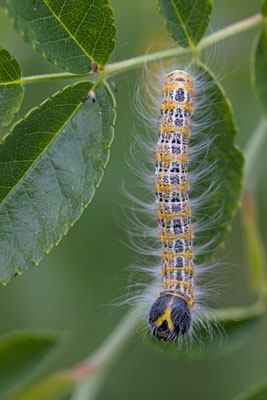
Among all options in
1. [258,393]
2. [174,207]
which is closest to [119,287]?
[174,207]

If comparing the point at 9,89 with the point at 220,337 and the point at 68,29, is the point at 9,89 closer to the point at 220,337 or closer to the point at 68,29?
the point at 68,29

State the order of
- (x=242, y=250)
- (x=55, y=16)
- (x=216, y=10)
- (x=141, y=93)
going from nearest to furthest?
(x=55, y=16)
(x=141, y=93)
(x=216, y=10)
(x=242, y=250)

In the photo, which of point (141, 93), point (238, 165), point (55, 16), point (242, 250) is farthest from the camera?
point (242, 250)

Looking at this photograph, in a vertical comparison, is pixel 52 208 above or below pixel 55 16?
below

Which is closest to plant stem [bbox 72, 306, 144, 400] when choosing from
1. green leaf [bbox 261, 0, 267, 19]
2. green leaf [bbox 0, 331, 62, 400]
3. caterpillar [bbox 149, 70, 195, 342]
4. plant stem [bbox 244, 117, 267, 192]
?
green leaf [bbox 0, 331, 62, 400]

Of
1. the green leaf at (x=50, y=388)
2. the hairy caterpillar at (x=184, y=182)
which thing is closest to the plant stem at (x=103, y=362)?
the green leaf at (x=50, y=388)

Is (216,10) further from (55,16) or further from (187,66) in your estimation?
(55,16)

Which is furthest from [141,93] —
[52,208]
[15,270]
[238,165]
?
[15,270]

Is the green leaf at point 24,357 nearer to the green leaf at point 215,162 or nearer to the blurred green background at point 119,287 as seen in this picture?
the green leaf at point 215,162
